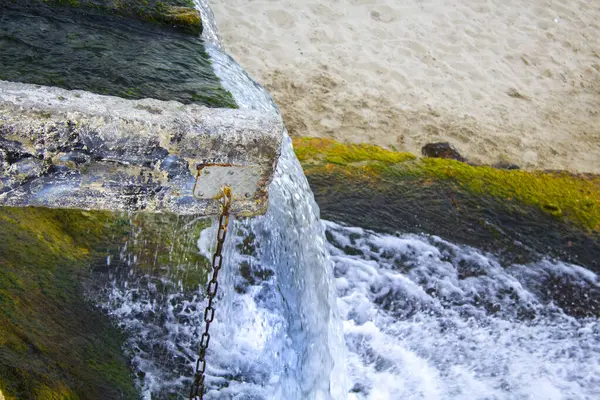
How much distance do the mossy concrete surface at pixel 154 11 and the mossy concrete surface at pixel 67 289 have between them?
1.94 m

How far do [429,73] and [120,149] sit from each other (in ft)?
18.6

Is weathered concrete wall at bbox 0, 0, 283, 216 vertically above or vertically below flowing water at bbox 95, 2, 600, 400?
above

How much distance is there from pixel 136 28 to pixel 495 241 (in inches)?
124

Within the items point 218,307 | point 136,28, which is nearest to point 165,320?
point 218,307

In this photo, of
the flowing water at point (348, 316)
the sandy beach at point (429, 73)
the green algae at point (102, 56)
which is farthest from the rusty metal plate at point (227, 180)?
the sandy beach at point (429, 73)

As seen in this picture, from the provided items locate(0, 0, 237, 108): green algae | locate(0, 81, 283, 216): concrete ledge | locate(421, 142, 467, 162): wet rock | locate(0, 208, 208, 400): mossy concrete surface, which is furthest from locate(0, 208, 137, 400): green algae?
locate(421, 142, 467, 162): wet rock

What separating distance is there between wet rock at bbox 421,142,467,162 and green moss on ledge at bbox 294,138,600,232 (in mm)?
683

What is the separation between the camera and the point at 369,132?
650cm

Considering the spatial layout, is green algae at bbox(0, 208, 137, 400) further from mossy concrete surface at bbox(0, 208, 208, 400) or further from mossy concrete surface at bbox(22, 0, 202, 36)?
mossy concrete surface at bbox(22, 0, 202, 36)

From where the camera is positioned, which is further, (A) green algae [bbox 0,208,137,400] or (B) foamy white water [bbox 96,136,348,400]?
(B) foamy white water [bbox 96,136,348,400]

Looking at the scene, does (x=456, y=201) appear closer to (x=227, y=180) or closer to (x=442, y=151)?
(x=442, y=151)

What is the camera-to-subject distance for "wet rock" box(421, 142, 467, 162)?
19.9 ft

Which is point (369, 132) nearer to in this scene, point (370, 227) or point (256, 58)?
point (256, 58)

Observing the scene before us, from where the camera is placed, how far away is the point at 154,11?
4746 millimetres
